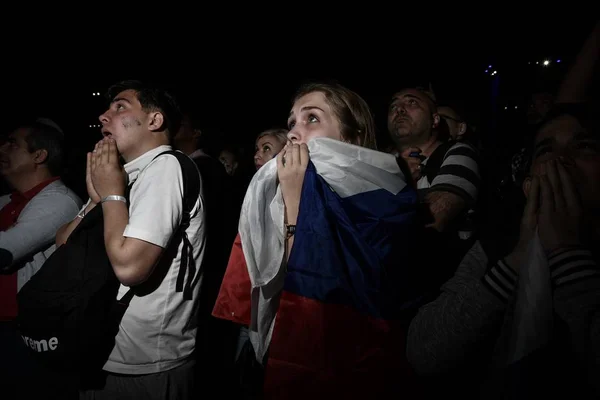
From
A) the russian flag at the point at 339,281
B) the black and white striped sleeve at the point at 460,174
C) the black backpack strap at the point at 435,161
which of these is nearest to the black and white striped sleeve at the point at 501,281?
the russian flag at the point at 339,281

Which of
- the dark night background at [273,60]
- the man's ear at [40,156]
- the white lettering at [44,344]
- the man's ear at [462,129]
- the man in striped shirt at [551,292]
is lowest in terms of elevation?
the white lettering at [44,344]

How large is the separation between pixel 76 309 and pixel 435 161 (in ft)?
7.82

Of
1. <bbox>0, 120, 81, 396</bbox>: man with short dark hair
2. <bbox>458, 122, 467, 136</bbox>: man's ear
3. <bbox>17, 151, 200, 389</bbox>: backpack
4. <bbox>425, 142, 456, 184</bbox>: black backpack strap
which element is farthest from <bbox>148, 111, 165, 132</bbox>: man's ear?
<bbox>458, 122, 467, 136</bbox>: man's ear

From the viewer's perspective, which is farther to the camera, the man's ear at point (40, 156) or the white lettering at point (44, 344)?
the man's ear at point (40, 156)

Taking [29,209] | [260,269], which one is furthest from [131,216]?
[29,209]

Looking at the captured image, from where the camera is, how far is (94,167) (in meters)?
1.80

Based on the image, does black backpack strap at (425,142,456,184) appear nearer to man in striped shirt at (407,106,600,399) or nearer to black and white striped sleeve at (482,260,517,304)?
man in striped shirt at (407,106,600,399)

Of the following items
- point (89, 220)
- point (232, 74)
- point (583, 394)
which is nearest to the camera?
point (583, 394)

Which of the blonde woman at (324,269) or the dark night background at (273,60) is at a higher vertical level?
the dark night background at (273,60)

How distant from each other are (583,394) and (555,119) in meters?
0.84

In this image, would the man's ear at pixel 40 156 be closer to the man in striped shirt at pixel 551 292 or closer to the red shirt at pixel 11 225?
the red shirt at pixel 11 225

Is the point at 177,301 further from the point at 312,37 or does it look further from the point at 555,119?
the point at 312,37

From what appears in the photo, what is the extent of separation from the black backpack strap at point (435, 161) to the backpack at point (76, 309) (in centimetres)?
207

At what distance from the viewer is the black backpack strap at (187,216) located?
1780 mm
